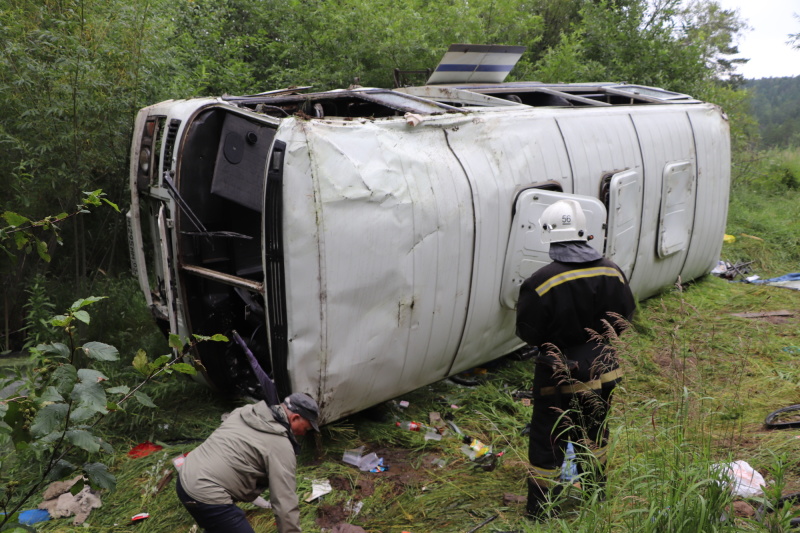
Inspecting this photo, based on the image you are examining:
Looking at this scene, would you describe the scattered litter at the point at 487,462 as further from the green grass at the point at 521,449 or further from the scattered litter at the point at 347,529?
the scattered litter at the point at 347,529

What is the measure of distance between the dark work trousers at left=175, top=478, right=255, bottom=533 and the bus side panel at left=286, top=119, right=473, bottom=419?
88cm

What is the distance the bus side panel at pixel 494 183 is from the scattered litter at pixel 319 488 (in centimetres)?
128

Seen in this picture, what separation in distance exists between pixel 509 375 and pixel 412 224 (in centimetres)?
194

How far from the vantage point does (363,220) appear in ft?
12.9

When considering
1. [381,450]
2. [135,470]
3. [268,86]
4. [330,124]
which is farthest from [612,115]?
[268,86]

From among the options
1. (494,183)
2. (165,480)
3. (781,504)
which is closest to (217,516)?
(165,480)

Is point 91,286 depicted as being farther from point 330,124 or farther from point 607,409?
point 607,409

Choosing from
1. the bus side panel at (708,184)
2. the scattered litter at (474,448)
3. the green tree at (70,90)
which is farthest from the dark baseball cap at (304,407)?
the bus side panel at (708,184)

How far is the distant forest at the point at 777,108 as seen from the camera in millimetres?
32688

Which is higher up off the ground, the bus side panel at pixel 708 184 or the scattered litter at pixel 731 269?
the bus side panel at pixel 708 184

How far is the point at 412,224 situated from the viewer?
4.13 meters

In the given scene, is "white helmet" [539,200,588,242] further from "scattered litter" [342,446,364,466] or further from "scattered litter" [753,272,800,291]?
"scattered litter" [753,272,800,291]

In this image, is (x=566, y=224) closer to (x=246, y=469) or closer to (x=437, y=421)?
(x=437, y=421)

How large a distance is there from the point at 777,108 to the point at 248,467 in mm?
50012
